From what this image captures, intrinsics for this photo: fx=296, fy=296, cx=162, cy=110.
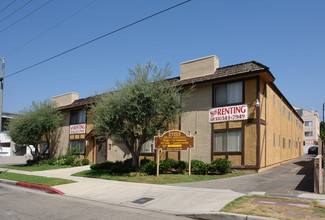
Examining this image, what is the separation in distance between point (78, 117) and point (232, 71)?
17299 mm

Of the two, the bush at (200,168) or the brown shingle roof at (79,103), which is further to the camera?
the brown shingle roof at (79,103)

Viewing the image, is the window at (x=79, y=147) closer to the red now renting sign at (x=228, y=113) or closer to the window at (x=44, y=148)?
the window at (x=44, y=148)

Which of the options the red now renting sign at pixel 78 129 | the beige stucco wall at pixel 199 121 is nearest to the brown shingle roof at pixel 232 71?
the beige stucco wall at pixel 199 121

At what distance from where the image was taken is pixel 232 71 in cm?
1795

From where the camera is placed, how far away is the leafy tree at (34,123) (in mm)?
27250

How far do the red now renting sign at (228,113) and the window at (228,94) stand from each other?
404mm

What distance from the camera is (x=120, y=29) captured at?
14594 mm

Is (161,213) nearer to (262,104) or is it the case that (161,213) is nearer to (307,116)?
(262,104)

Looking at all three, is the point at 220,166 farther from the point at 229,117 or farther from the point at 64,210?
the point at 64,210

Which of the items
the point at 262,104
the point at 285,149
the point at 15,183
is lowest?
the point at 15,183

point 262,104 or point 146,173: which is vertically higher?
point 262,104

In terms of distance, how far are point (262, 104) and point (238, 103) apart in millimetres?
1489

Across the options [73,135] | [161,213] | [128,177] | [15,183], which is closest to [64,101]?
[73,135]

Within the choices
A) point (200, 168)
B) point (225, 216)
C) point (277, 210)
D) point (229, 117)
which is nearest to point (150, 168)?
point (200, 168)
